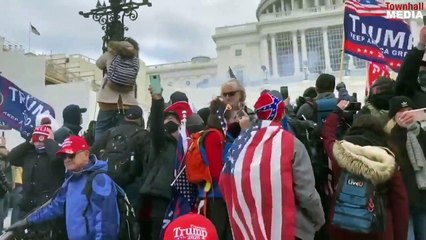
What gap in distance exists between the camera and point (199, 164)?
375cm

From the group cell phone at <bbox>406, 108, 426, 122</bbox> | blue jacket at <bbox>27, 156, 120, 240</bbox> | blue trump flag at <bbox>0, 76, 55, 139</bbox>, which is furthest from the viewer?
blue trump flag at <bbox>0, 76, 55, 139</bbox>

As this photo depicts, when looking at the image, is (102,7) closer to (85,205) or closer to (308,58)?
(85,205)

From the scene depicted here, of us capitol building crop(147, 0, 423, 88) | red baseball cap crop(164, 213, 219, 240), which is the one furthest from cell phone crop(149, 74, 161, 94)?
us capitol building crop(147, 0, 423, 88)

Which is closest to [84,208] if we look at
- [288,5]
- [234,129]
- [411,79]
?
[234,129]

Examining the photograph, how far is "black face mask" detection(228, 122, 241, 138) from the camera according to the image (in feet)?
12.7

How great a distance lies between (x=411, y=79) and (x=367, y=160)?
52.8 inches

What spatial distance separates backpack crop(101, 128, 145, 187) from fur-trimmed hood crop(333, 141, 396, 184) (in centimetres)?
165

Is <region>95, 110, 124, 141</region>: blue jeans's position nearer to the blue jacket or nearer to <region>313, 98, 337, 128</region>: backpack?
the blue jacket

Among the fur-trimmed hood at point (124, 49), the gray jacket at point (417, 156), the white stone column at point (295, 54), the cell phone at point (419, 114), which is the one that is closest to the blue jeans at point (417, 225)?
the gray jacket at point (417, 156)

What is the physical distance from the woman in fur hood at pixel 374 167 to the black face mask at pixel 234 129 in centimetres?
68

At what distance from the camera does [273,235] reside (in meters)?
3.06

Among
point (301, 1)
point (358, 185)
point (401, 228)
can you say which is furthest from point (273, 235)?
point (301, 1)

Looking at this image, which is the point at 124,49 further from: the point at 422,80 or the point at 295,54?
the point at 295,54

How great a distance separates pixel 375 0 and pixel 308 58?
168 feet
